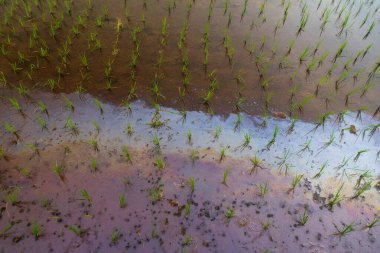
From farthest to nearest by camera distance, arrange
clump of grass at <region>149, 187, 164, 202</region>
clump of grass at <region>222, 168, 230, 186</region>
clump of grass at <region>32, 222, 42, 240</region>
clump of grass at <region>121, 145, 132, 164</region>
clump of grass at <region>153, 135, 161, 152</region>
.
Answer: clump of grass at <region>153, 135, 161, 152</region> < clump of grass at <region>121, 145, 132, 164</region> < clump of grass at <region>222, 168, 230, 186</region> < clump of grass at <region>149, 187, 164, 202</region> < clump of grass at <region>32, 222, 42, 240</region>

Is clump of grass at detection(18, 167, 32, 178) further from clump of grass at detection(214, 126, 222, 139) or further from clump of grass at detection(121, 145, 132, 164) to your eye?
clump of grass at detection(214, 126, 222, 139)

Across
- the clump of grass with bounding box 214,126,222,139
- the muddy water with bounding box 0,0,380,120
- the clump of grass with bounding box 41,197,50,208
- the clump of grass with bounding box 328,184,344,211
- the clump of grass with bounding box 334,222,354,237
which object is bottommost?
the clump of grass with bounding box 41,197,50,208

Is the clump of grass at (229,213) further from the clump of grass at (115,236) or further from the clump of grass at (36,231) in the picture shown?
the clump of grass at (36,231)

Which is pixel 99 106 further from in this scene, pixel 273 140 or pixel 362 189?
pixel 362 189

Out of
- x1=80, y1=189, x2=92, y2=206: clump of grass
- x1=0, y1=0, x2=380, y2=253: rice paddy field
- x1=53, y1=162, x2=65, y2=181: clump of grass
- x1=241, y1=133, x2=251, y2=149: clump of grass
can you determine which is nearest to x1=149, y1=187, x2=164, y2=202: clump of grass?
x1=0, y1=0, x2=380, y2=253: rice paddy field

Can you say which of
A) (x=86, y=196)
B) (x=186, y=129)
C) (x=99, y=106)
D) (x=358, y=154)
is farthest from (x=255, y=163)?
(x=99, y=106)

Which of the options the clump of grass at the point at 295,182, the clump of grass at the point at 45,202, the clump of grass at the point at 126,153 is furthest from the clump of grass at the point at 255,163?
the clump of grass at the point at 45,202

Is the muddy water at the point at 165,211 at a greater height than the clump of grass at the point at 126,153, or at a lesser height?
lesser
